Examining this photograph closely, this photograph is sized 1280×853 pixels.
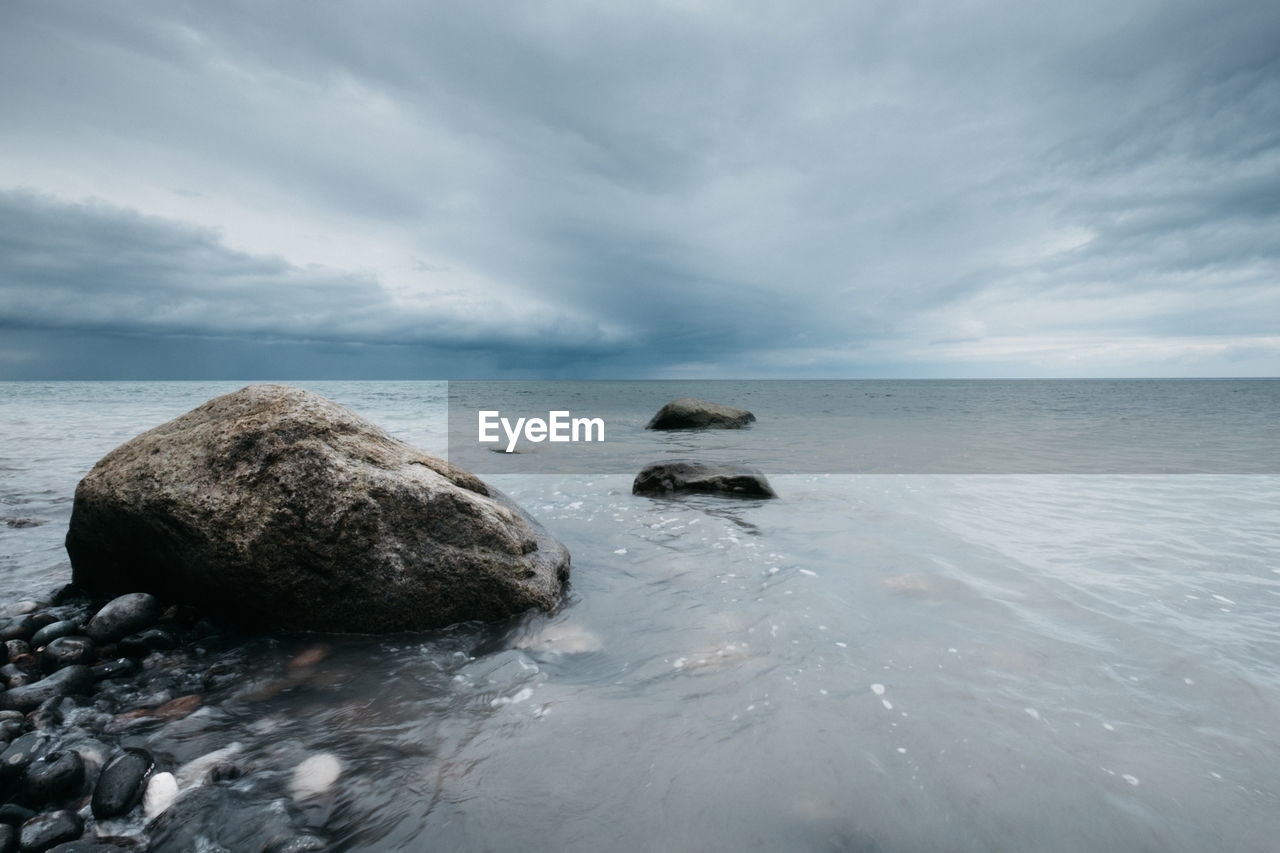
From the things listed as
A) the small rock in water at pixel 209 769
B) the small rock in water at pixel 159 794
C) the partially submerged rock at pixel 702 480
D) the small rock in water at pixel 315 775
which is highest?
the partially submerged rock at pixel 702 480

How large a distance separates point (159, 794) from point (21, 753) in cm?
76

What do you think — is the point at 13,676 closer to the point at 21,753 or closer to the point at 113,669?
the point at 113,669

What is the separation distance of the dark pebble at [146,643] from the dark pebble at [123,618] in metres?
0.08

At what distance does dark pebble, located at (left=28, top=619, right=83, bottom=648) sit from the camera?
162 inches

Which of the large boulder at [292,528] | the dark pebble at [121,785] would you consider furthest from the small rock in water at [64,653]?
the dark pebble at [121,785]

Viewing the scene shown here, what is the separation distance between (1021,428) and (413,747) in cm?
2829

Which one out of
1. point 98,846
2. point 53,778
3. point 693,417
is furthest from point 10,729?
point 693,417

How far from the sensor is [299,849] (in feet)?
7.98

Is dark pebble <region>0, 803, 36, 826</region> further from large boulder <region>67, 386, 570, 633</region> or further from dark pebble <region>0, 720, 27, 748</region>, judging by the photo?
large boulder <region>67, 386, 570, 633</region>

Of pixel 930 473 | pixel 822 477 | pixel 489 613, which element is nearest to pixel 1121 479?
pixel 930 473

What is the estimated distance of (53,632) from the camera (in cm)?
416

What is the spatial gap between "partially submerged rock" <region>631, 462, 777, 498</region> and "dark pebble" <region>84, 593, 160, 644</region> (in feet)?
22.9

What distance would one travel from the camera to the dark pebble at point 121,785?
2.54 m

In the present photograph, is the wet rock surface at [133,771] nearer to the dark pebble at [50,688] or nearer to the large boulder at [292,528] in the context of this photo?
the dark pebble at [50,688]
